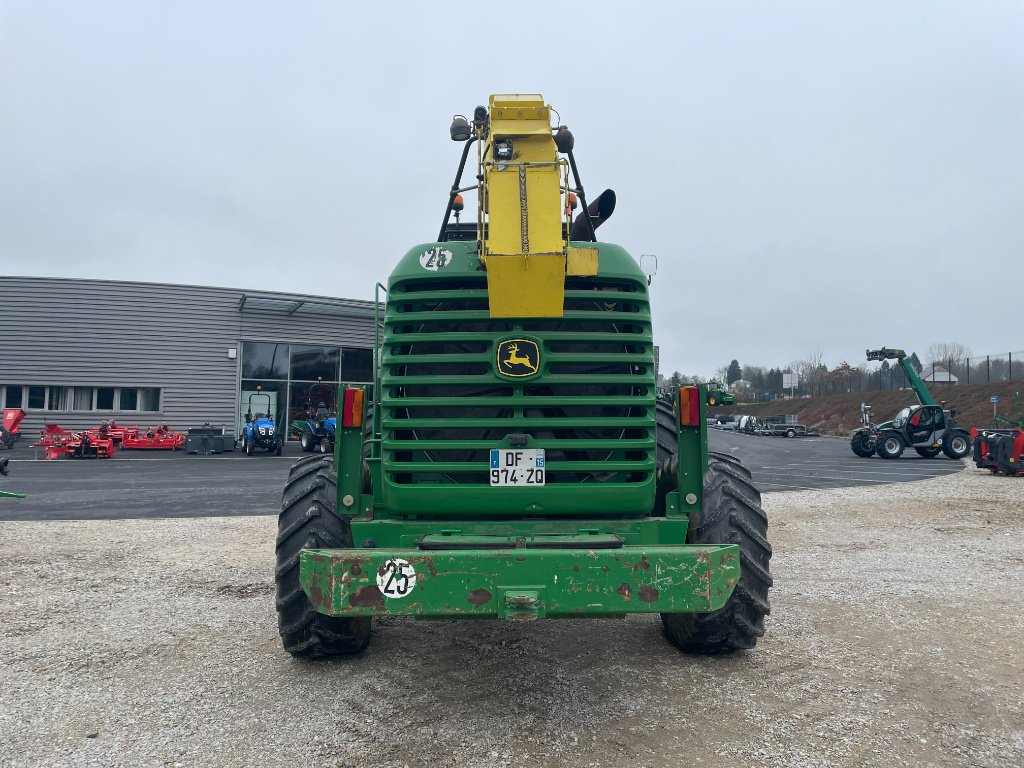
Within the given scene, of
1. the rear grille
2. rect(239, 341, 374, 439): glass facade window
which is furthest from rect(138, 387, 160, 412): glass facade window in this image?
the rear grille

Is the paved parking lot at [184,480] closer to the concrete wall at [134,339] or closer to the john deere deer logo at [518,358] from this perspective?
the concrete wall at [134,339]

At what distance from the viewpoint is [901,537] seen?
333 inches

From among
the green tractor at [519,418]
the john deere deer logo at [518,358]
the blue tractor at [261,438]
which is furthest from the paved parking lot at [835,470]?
the blue tractor at [261,438]

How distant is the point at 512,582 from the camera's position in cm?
284

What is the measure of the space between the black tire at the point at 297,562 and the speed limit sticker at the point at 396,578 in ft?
2.99

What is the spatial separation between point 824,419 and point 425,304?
60.0 metres

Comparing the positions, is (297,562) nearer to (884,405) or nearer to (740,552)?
(740,552)

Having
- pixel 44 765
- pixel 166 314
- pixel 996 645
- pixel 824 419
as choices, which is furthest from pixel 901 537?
pixel 824 419

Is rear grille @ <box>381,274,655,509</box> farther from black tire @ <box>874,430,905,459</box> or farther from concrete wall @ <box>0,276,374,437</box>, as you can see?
black tire @ <box>874,430,905,459</box>

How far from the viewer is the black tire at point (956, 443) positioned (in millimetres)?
22391

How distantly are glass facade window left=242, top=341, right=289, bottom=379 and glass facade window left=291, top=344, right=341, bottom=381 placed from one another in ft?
1.22

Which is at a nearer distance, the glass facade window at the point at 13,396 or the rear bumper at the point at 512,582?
the rear bumper at the point at 512,582

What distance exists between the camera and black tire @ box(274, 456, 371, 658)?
3672 millimetres

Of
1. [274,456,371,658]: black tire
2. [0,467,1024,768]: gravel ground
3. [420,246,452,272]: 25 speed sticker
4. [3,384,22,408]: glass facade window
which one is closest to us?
[0,467,1024,768]: gravel ground
